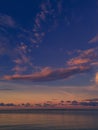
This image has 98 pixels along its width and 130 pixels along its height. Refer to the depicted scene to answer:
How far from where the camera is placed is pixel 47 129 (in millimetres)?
72562

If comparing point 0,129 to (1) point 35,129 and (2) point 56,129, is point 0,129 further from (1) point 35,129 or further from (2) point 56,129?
(2) point 56,129

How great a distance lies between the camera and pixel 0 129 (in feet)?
237

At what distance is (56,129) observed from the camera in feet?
243

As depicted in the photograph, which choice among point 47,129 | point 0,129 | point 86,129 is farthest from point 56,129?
point 0,129

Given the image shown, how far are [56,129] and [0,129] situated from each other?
15.5 meters

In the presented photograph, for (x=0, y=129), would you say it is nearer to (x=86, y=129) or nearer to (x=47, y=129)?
(x=47, y=129)

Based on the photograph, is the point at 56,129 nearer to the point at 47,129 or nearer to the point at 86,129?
the point at 47,129

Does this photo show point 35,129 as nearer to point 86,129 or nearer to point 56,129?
point 56,129

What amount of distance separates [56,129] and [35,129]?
593 cm

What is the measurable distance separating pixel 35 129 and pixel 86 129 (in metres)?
14.2

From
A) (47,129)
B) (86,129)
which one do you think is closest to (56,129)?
(47,129)

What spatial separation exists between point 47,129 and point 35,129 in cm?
340

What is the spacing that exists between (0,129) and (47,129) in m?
12.9

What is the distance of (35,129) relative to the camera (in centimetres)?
7319
